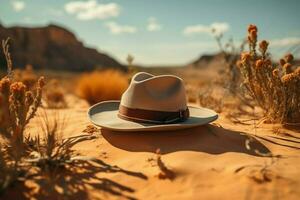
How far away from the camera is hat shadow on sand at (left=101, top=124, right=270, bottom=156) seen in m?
3.22

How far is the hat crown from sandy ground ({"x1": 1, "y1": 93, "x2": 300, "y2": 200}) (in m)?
0.29

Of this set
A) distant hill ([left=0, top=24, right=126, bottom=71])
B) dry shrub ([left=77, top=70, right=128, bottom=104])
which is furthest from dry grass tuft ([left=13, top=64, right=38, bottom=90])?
distant hill ([left=0, top=24, right=126, bottom=71])

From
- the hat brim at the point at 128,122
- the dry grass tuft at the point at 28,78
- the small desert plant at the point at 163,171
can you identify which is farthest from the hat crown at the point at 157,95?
the dry grass tuft at the point at 28,78

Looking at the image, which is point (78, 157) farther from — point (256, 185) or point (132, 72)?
point (132, 72)

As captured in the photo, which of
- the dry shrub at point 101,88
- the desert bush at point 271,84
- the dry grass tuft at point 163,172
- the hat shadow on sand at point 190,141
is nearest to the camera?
the dry grass tuft at point 163,172

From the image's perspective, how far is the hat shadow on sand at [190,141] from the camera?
3.22 metres

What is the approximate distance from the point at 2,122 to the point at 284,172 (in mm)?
2268

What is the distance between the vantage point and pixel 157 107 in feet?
11.4

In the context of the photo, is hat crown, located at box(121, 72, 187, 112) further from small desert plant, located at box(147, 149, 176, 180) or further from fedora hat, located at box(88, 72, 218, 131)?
small desert plant, located at box(147, 149, 176, 180)

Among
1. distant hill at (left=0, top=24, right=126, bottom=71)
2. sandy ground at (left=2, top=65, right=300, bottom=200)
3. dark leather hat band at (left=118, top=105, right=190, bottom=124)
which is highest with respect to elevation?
distant hill at (left=0, top=24, right=126, bottom=71)

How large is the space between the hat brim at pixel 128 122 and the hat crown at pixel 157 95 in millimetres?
188

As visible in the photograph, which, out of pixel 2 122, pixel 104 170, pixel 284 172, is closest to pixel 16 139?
pixel 2 122

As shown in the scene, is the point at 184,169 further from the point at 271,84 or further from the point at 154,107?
the point at 271,84

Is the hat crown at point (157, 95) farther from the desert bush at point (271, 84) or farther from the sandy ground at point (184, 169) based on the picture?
the desert bush at point (271, 84)
